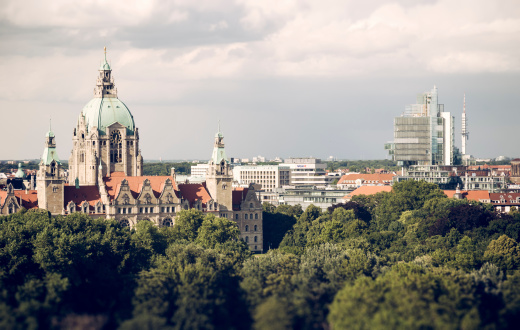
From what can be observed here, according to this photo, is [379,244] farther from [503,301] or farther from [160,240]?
[503,301]

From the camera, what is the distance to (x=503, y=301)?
119875mm

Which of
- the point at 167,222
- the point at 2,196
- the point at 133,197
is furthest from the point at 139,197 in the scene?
the point at 2,196

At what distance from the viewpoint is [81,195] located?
184 meters

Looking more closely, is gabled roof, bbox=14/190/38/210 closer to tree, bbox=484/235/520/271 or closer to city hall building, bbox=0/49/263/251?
city hall building, bbox=0/49/263/251

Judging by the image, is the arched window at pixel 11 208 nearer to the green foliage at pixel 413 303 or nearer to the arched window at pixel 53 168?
the arched window at pixel 53 168

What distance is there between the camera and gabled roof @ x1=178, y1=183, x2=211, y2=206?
193 meters

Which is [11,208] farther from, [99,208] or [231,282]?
[231,282]

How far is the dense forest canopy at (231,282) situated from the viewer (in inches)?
4136

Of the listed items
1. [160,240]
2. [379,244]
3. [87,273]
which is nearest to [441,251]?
[379,244]

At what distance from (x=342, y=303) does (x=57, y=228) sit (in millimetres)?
53592

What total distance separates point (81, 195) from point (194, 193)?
21.3m

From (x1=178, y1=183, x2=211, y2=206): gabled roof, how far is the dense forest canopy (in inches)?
902

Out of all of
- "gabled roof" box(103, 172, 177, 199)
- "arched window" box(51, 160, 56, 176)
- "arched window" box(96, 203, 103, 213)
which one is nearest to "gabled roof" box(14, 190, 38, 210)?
"arched window" box(51, 160, 56, 176)

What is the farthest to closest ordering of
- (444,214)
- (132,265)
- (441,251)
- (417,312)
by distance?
(444,214) < (441,251) < (132,265) < (417,312)
